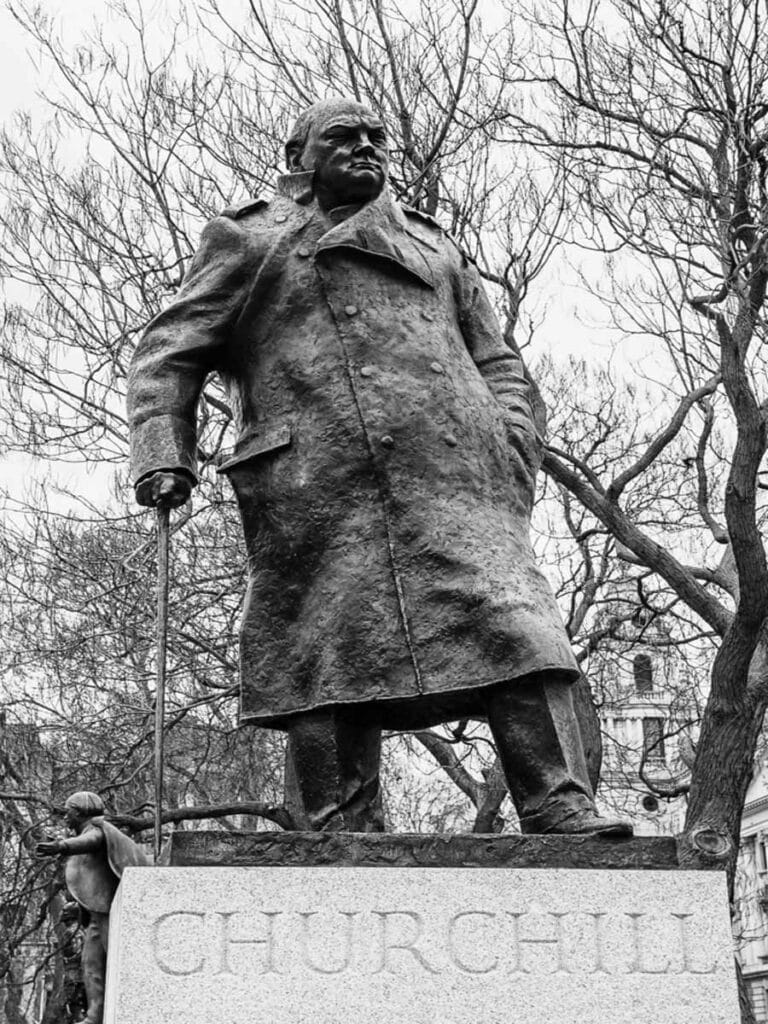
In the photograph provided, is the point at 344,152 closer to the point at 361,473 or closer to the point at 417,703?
the point at 361,473

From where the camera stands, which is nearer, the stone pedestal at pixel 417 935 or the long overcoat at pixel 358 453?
the stone pedestal at pixel 417 935

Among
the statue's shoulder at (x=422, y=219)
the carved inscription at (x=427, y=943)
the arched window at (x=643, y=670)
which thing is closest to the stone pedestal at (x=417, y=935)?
the carved inscription at (x=427, y=943)

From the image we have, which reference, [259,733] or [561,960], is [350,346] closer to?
[561,960]

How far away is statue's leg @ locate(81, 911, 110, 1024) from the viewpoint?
5.80 meters

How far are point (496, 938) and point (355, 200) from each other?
7.55 ft

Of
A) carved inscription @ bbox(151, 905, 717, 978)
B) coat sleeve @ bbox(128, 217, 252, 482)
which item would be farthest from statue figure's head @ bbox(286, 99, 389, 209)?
carved inscription @ bbox(151, 905, 717, 978)

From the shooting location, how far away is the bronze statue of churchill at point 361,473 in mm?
4016

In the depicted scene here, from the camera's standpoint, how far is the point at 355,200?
466 cm

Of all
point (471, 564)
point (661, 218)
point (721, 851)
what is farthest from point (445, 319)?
point (661, 218)

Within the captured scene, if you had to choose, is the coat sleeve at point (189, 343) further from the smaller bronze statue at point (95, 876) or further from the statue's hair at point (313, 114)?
the smaller bronze statue at point (95, 876)

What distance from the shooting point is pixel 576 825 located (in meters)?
3.78

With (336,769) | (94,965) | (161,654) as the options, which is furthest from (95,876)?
(336,769)

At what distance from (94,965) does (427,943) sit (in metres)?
2.87

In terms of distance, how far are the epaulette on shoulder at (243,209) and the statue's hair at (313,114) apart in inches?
7.8
